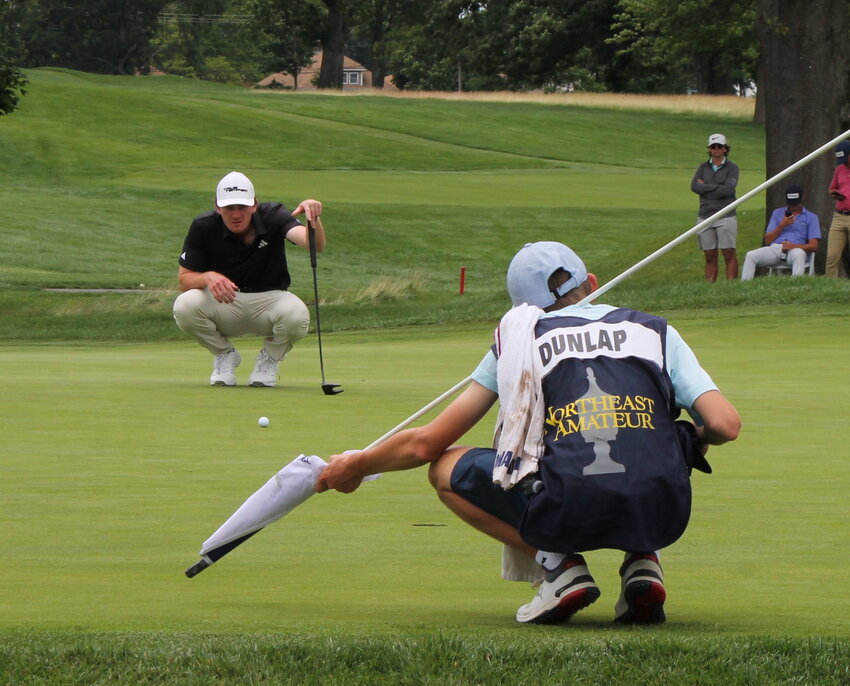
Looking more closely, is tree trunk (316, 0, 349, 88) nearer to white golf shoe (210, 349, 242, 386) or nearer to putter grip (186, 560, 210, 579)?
white golf shoe (210, 349, 242, 386)

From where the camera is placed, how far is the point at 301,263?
34.8m

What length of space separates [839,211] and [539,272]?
16340 mm

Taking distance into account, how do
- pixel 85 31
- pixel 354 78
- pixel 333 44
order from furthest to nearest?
pixel 354 78 < pixel 85 31 < pixel 333 44

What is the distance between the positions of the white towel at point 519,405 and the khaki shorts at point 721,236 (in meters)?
18.0

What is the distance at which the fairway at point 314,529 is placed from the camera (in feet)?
14.9

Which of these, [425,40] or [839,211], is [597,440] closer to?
[839,211]

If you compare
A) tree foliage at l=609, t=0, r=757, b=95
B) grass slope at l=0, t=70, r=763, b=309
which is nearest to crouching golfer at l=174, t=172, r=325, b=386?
grass slope at l=0, t=70, r=763, b=309

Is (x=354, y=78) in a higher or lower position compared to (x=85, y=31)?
higher

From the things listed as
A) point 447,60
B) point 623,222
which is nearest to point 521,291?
point 623,222

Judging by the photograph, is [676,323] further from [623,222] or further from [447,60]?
[447,60]

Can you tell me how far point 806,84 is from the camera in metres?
21.9

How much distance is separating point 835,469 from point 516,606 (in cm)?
300

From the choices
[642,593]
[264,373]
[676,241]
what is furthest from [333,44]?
[642,593]

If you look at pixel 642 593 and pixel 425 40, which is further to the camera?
pixel 425 40
